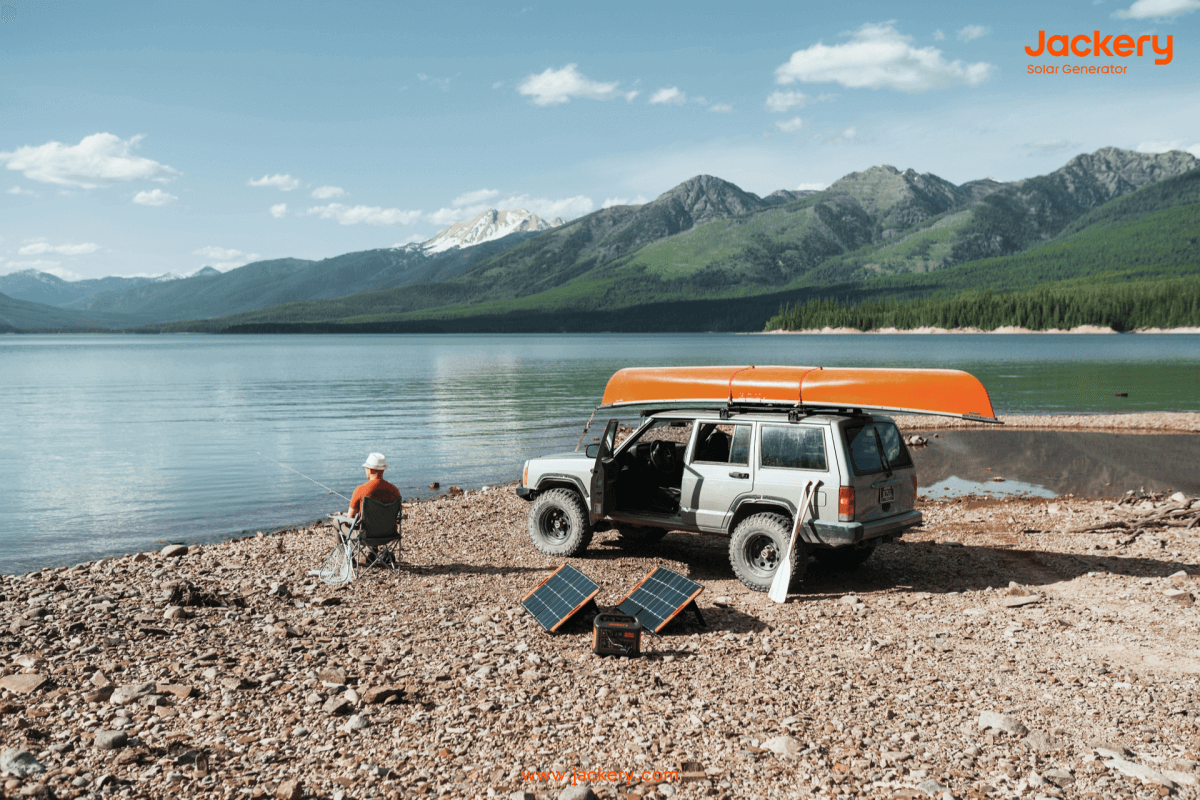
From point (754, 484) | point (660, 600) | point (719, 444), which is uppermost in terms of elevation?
point (719, 444)

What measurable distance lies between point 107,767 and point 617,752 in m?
3.94

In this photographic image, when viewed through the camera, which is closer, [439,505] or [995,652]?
[995,652]

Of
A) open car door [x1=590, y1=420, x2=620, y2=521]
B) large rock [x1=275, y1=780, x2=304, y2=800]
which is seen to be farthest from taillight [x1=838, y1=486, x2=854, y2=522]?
large rock [x1=275, y1=780, x2=304, y2=800]

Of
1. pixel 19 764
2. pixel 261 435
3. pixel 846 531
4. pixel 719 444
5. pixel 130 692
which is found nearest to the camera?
pixel 19 764

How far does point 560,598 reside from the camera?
9.68m

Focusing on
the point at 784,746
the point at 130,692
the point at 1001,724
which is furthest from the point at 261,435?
the point at 1001,724

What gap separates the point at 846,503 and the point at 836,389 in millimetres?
1631

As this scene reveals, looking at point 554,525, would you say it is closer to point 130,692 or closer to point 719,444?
point 719,444

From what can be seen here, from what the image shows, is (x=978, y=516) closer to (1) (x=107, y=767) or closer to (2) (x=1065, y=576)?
(2) (x=1065, y=576)

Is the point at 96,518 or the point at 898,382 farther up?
the point at 898,382

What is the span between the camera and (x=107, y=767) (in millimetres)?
6133

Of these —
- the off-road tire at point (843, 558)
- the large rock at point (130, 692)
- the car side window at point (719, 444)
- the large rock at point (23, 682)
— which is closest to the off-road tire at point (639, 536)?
the car side window at point (719, 444)

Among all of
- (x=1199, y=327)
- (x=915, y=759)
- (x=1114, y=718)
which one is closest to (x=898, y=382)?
(x=1114, y=718)

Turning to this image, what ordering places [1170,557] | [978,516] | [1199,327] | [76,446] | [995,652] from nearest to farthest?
[995,652], [1170,557], [978,516], [76,446], [1199,327]
